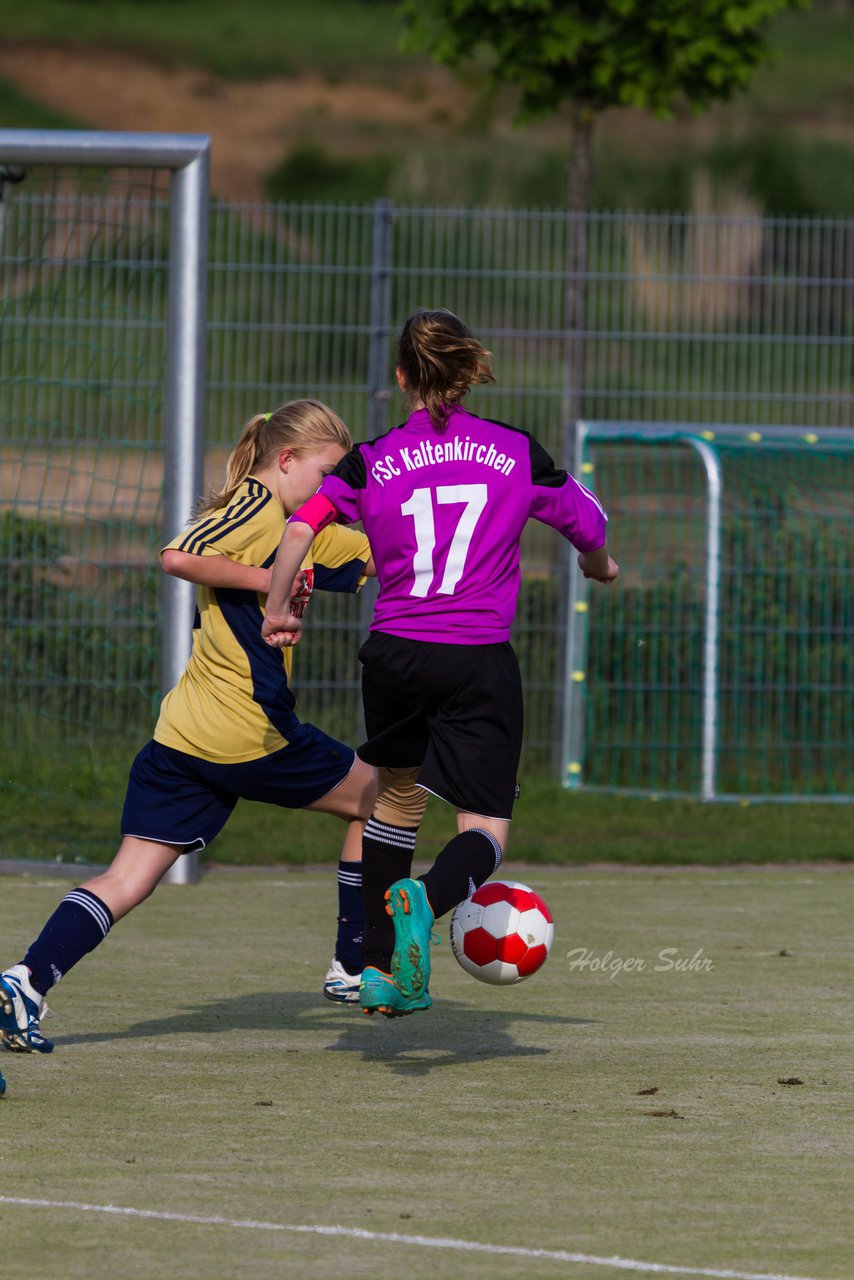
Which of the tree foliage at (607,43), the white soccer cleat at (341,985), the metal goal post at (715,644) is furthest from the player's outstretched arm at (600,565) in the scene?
the tree foliage at (607,43)

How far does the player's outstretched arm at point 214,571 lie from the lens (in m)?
5.69

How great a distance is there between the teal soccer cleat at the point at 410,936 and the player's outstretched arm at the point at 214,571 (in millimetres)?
972

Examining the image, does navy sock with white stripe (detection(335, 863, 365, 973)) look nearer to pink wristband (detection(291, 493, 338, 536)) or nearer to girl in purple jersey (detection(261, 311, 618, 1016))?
girl in purple jersey (detection(261, 311, 618, 1016))

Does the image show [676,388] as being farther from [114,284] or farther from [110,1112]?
[110,1112]

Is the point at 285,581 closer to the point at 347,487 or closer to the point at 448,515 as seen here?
the point at 347,487

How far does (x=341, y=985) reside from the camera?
6148mm

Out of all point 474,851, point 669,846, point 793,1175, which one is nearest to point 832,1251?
point 793,1175

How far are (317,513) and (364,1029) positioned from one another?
171 centimetres

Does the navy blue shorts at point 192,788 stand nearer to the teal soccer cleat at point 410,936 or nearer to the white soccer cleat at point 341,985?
the white soccer cleat at point 341,985

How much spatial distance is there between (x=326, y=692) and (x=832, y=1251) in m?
7.64

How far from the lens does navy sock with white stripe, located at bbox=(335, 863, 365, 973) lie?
20.2ft

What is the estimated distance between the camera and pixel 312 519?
17.5 feet

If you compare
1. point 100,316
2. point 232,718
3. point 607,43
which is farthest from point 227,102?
point 232,718

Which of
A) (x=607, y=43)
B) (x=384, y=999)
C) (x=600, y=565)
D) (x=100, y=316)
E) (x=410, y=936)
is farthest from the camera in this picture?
(x=607, y=43)
